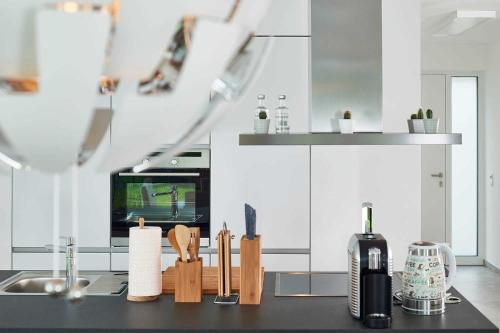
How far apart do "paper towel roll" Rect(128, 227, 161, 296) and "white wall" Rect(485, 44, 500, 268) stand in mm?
5653

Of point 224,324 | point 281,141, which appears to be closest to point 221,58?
point 224,324

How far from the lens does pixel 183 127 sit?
339mm

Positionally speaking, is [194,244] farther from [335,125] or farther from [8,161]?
[8,161]

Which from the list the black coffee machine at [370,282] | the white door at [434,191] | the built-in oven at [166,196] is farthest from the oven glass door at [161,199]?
the white door at [434,191]

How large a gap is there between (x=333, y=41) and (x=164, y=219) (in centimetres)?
168

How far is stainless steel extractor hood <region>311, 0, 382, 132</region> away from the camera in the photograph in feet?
10.5

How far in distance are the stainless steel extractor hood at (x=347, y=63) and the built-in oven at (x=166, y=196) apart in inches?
43.1

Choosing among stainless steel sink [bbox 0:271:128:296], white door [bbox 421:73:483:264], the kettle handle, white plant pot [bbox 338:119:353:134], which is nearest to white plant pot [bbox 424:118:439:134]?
white plant pot [bbox 338:119:353:134]

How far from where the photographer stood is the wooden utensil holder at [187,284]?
8.71 ft

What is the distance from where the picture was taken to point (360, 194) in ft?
13.2

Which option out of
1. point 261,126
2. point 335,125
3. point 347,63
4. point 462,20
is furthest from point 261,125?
point 462,20

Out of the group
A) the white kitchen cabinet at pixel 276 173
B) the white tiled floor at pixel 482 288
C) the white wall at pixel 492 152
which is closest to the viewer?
the white kitchen cabinet at pixel 276 173

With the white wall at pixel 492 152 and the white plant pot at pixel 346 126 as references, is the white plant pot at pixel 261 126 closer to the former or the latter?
the white plant pot at pixel 346 126

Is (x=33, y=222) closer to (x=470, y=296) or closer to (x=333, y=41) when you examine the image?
(x=333, y=41)
